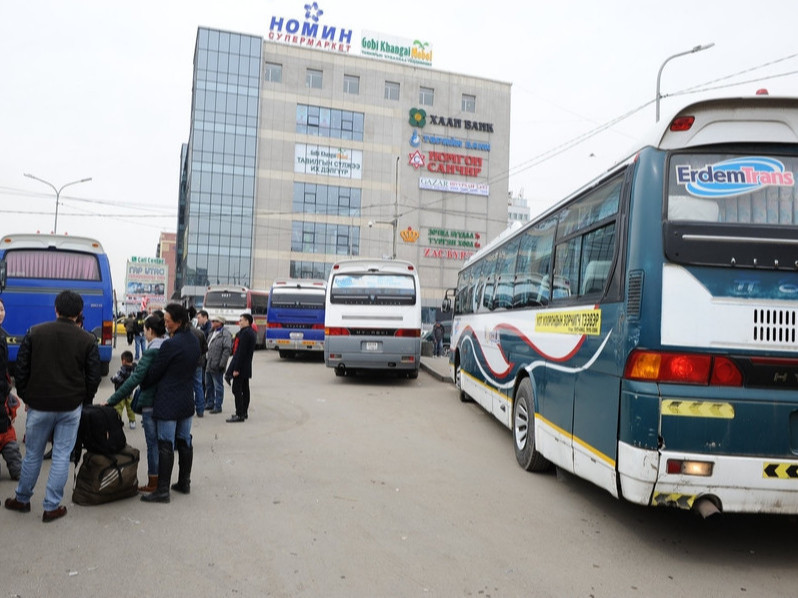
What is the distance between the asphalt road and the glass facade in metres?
46.9

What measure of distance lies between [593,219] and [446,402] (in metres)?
7.58

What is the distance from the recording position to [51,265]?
12109 millimetres

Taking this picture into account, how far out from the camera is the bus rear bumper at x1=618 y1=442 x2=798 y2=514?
13.6ft

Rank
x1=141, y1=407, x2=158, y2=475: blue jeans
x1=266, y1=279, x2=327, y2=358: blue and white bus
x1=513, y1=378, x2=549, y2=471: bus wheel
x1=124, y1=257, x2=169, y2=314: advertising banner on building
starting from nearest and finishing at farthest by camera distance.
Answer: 1. x1=141, y1=407, x2=158, y2=475: blue jeans
2. x1=513, y1=378, x2=549, y2=471: bus wheel
3. x1=266, y1=279, x2=327, y2=358: blue and white bus
4. x1=124, y1=257, x2=169, y2=314: advertising banner on building

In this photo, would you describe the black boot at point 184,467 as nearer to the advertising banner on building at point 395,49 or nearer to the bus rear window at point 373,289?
the bus rear window at point 373,289

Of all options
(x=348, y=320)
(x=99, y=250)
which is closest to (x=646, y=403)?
(x=348, y=320)

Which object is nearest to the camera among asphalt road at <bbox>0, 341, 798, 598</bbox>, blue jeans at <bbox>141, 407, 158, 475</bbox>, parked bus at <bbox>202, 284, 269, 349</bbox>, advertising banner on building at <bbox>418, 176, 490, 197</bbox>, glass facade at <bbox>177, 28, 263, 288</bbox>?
asphalt road at <bbox>0, 341, 798, 598</bbox>

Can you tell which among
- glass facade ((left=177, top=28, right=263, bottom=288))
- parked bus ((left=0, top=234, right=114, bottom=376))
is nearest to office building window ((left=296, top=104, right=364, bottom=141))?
glass facade ((left=177, top=28, right=263, bottom=288))

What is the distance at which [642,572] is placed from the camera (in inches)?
164

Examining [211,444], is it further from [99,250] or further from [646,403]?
[99,250]

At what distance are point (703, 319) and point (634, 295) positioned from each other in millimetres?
482

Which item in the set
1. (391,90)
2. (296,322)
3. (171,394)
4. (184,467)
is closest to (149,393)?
(171,394)

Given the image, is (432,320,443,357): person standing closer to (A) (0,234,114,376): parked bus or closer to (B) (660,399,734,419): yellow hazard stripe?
(A) (0,234,114,376): parked bus

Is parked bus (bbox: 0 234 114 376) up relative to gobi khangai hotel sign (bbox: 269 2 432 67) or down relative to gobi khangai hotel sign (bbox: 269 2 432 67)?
down
